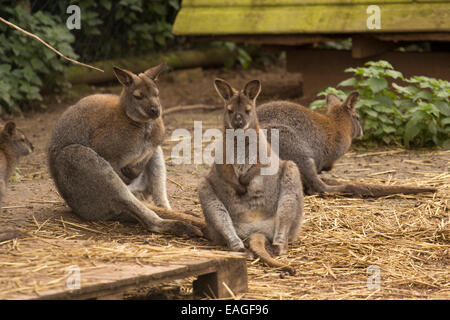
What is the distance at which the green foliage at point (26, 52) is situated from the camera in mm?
9617

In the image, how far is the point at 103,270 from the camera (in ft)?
12.5

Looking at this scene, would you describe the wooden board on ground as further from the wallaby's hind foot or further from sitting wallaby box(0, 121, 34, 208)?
sitting wallaby box(0, 121, 34, 208)

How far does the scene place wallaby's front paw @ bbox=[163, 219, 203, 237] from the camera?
527 cm

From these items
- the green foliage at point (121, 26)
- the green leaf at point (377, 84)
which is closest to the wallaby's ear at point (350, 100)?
the green leaf at point (377, 84)

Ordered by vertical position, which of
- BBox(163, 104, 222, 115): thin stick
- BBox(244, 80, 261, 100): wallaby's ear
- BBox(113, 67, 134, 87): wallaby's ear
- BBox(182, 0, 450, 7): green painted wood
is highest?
BBox(182, 0, 450, 7): green painted wood

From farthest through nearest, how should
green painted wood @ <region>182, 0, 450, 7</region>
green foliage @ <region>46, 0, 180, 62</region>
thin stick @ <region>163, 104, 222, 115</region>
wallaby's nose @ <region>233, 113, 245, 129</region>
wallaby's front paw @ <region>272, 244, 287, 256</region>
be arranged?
green foliage @ <region>46, 0, 180, 62</region> < thin stick @ <region>163, 104, 222, 115</region> < green painted wood @ <region>182, 0, 450, 7</region> < wallaby's nose @ <region>233, 113, 245, 129</region> < wallaby's front paw @ <region>272, 244, 287, 256</region>

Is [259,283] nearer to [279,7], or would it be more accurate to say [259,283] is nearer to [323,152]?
[323,152]

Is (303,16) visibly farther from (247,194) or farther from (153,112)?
(247,194)

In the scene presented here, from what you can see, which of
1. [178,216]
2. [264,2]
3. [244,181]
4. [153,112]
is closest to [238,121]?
[244,181]

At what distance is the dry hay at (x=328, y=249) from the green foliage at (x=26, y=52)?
3929mm

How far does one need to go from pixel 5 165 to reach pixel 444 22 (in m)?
5.57

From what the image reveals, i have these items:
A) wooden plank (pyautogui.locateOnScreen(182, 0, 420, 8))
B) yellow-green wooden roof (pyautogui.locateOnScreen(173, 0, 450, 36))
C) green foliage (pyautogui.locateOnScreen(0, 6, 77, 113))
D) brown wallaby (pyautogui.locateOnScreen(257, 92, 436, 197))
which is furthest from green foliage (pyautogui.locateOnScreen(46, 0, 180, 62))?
brown wallaby (pyautogui.locateOnScreen(257, 92, 436, 197))

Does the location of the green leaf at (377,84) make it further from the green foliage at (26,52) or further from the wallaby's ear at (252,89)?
the green foliage at (26,52)

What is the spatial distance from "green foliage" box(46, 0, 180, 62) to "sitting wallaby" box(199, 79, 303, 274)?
19.6 feet
